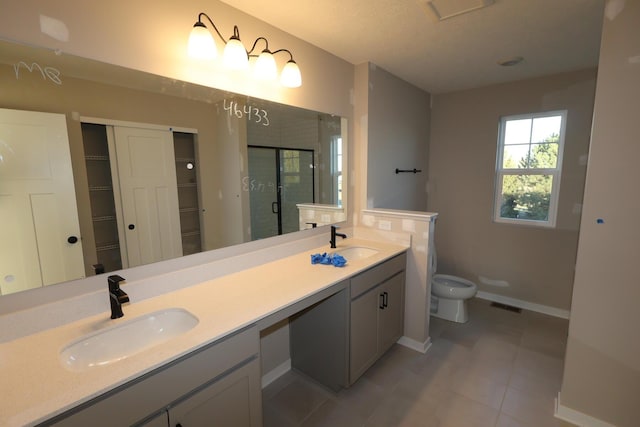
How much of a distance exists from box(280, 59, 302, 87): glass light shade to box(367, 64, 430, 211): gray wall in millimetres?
863

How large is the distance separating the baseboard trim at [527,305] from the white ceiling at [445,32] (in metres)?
2.33

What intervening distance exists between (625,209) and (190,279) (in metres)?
2.31

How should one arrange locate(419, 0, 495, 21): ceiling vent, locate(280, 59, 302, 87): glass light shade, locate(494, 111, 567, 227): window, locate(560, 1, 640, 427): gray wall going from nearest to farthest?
locate(560, 1, 640, 427): gray wall < locate(419, 0, 495, 21): ceiling vent < locate(280, 59, 302, 87): glass light shade < locate(494, 111, 567, 227): window

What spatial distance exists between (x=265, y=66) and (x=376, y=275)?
4.97 ft

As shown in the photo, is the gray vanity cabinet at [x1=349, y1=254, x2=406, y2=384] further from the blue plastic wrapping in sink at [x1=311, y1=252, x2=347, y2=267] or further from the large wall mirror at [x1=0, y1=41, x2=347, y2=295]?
the large wall mirror at [x1=0, y1=41, x2=347, y2=295]

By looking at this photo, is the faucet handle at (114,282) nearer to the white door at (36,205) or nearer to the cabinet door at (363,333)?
the white door at (36,205)

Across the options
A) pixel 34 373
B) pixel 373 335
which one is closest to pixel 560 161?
pixel 373 335

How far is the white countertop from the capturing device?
0.80 meters

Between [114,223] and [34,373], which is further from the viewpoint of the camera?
[114,223]

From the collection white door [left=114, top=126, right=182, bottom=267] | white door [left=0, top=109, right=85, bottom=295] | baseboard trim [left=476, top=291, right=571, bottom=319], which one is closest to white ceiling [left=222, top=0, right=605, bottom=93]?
white door [left=114, top=126, right=182, bottom=267]

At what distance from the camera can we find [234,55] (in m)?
1.53

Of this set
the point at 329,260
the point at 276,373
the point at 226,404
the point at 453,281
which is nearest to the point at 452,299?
the point at 453,281

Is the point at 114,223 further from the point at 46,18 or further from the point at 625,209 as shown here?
the point at 625,209

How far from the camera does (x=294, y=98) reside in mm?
2041
